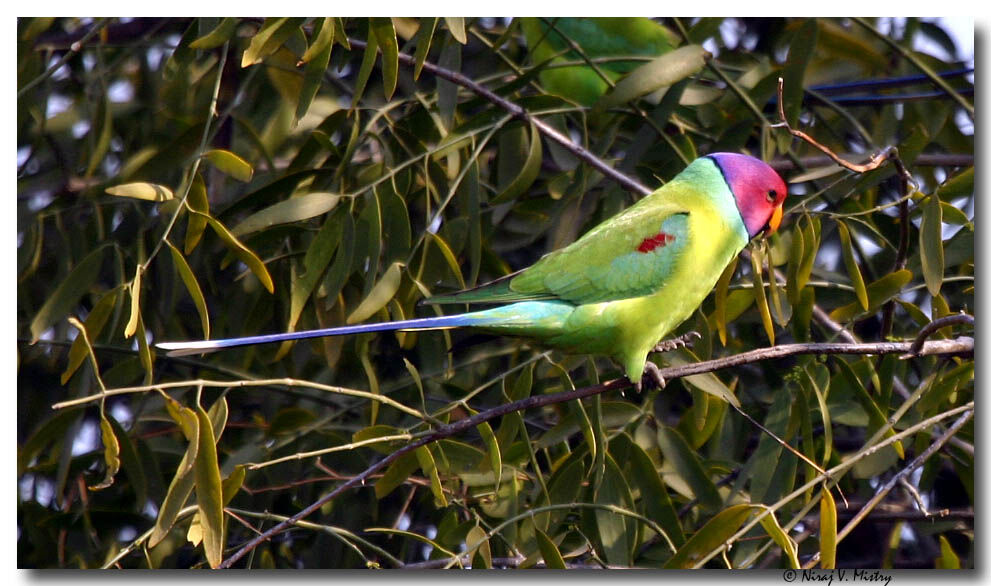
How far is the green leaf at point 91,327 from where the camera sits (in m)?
1.45

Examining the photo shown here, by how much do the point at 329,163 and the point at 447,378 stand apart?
469 mm

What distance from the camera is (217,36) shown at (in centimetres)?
160

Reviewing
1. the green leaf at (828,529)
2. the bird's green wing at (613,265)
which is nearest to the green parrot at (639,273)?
the bird's green wing at (613,265)

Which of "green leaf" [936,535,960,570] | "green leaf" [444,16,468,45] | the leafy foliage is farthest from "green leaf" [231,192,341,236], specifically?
"green leaf" [936,535,960,570]

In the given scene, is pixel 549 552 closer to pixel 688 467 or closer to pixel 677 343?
pixel 688 467

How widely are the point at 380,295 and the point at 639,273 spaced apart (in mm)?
431

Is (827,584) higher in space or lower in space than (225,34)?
lower

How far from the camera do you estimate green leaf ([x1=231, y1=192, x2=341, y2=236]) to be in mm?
1604

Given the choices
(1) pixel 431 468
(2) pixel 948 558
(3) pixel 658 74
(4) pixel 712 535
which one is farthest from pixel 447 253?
(2) pixel 948 558

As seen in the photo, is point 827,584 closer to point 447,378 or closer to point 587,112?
point 447,378

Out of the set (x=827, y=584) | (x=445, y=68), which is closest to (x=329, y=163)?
(x=445, y=68)

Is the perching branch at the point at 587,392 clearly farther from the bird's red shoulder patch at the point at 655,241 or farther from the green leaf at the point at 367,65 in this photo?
the green leaf at the point at 367,65

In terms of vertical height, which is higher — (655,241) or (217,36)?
(217,36)

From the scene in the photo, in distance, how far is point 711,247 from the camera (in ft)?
5.14
